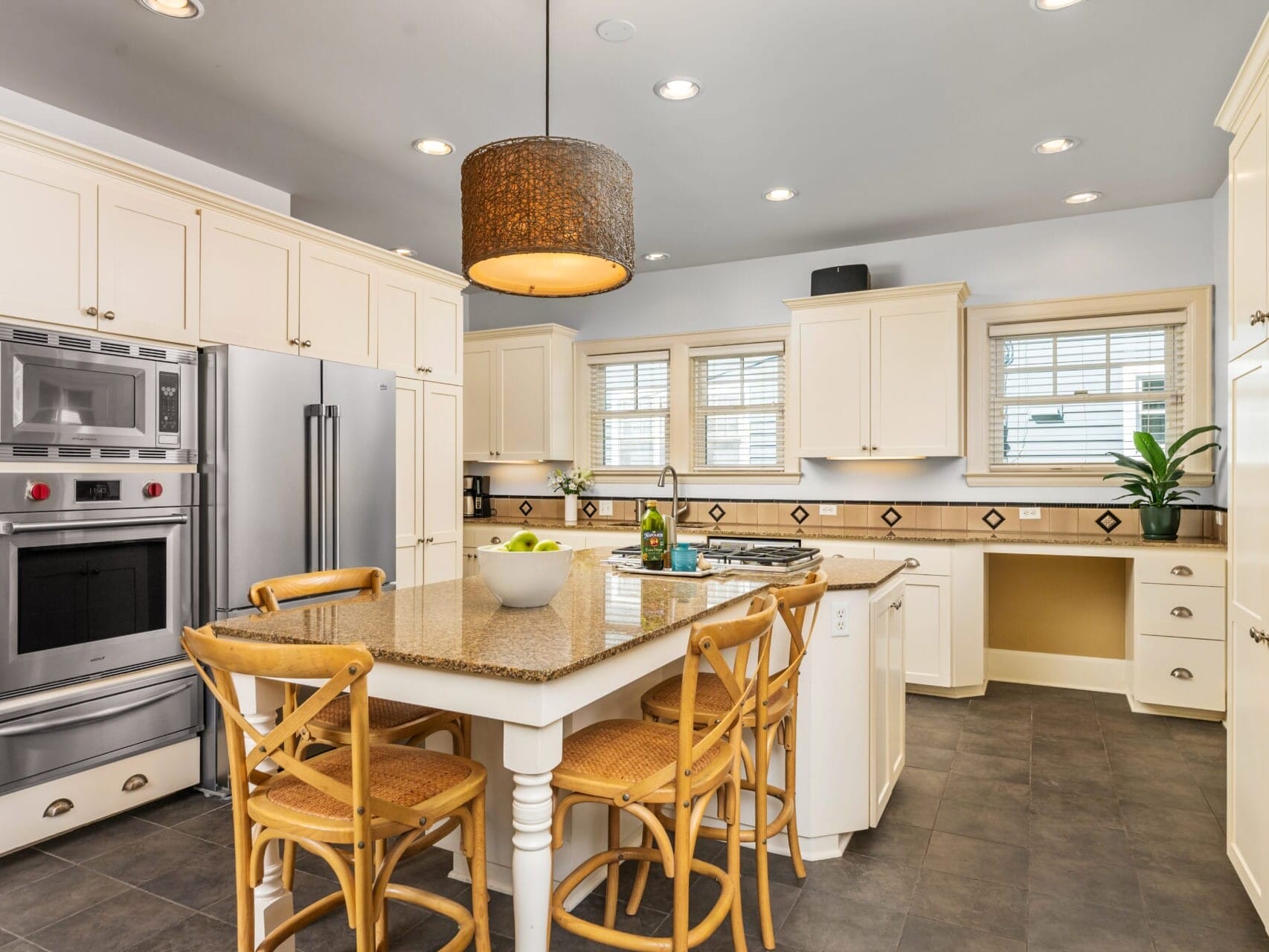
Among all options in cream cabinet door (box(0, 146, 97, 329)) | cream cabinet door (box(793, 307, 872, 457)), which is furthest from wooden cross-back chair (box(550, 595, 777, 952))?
cream cabinet door (box(793, 307, 872, 457))

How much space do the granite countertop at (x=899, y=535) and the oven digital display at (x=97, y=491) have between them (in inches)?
116

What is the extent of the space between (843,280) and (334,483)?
3.16m

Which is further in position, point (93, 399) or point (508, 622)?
point (93, 399)

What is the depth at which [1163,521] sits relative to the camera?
402 centimetres

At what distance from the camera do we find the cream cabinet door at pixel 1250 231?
6.44 ft

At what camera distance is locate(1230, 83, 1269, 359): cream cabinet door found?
77.2 inches

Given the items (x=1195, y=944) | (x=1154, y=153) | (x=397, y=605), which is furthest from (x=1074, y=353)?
(x=397, y=605)

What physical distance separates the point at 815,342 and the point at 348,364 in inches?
108

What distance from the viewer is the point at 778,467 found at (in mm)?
5438

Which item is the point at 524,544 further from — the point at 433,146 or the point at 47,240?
the point at 433,146

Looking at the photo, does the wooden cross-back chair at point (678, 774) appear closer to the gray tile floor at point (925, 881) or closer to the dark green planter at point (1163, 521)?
the gray tile floor at point (925, 881)

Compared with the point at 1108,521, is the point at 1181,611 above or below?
below

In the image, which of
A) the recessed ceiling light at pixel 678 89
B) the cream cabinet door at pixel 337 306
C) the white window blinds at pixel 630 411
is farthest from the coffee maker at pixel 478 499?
the recessed ceiling light at pixel 678 89

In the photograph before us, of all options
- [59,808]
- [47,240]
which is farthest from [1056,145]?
[59,808]
